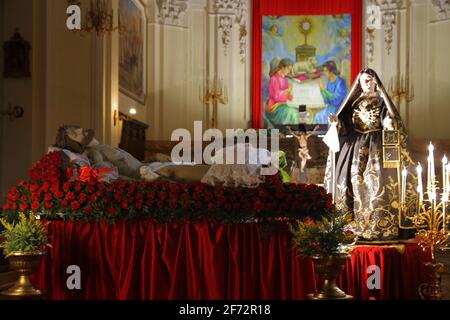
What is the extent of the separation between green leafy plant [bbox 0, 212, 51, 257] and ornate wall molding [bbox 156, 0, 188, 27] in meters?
12.3

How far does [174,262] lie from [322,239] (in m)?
1.26

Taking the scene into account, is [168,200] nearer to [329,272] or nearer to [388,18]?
[329,272]

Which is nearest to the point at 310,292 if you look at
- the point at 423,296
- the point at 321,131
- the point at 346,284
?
the point at 346,284

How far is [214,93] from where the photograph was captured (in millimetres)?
17156

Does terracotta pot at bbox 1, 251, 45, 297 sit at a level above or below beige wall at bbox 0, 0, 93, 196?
below

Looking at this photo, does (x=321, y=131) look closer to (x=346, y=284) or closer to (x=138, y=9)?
(x=138, y=9)

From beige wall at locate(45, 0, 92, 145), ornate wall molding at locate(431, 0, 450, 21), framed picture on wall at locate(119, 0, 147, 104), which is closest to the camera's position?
beige wall at locate(45, 0, 92, 145)

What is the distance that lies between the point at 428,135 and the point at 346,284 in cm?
1101

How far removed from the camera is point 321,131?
15.8 metres

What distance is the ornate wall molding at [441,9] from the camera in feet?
52.8

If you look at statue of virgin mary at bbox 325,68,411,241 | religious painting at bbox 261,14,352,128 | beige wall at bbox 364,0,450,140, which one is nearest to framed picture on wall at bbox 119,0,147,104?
religious painting at bbox 261,14,352,128

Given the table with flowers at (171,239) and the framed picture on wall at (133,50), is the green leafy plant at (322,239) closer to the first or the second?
the table with flowers at (171,239)

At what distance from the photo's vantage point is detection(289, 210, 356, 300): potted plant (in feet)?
16.2

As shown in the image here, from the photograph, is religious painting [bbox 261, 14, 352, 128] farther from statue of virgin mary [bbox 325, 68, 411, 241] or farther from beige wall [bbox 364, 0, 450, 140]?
statue of virgin mary [bbox 325, 68, 411, 241]
